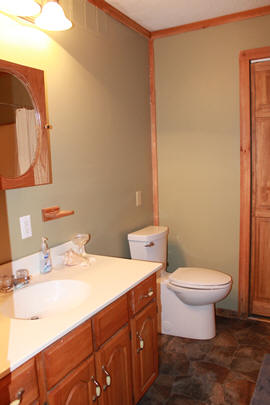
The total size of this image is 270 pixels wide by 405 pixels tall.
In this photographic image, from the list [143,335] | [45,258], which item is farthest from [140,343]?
[45,258]

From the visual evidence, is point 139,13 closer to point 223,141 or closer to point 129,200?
point 223,141

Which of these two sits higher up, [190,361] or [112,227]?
[112,227]

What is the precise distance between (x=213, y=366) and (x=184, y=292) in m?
0.53

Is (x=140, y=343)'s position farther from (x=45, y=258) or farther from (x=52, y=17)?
(x=52, y=17)

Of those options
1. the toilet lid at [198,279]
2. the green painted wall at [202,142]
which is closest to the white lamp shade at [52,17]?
the green painted wall at [202,142]

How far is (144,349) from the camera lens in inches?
77.0

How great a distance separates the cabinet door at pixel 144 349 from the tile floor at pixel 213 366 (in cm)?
17

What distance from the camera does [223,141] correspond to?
296 centimetres

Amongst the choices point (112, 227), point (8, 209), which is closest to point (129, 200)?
point (112, 227)

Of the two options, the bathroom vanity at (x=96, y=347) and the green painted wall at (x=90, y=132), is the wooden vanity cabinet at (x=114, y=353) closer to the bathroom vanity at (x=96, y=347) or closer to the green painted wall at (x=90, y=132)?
the bathroom vanity at (x=96, y=347)

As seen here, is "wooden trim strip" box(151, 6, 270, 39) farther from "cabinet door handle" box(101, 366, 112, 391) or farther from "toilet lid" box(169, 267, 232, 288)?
"cabinet door handle" box(101, 366, 112, 391)

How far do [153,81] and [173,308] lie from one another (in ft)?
6.47

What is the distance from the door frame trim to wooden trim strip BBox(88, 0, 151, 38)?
0.84 meters

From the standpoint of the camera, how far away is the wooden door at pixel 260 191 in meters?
2.78
